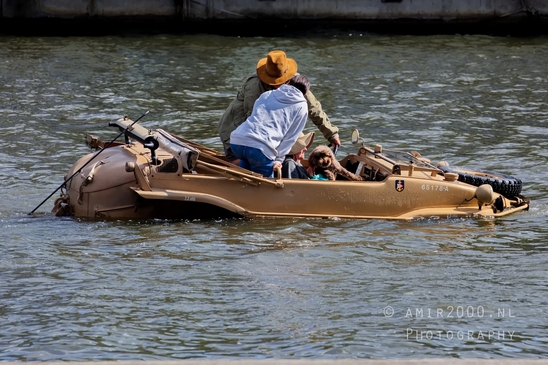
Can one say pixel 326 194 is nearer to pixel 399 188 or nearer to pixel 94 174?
pixel 399 188

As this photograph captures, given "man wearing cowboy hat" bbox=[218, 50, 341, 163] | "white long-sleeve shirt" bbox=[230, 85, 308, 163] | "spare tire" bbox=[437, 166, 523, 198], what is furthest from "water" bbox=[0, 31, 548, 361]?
"man wearing cowboy hat" bbox=[218, 50, 341, 163]

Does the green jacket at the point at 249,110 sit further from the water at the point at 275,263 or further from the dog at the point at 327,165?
the water at the point at 275,263

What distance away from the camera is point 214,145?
14.7 m

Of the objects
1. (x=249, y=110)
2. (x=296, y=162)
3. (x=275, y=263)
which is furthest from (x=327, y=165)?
(x=275, y=263)

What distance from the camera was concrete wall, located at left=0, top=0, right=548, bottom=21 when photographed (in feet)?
83.5

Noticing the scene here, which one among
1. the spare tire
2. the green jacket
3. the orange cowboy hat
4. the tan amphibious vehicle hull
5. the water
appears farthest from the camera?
the spare tire

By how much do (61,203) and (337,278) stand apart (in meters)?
3.40

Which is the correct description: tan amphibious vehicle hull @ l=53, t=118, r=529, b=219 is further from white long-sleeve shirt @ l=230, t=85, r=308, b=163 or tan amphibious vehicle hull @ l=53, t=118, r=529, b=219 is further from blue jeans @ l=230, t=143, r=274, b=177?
white long-sleeve shirt @ l=230, t=85, r=308, b=163

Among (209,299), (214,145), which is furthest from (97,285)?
(214,145)

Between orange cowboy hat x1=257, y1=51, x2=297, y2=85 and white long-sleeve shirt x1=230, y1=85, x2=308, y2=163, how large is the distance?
0.22 m

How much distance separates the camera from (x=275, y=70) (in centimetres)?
1040

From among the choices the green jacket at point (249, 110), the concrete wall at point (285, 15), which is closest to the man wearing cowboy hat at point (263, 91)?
the green jacket at point (249, 110)

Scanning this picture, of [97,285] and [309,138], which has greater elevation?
[309,138]

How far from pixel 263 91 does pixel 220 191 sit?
1.29 metres
